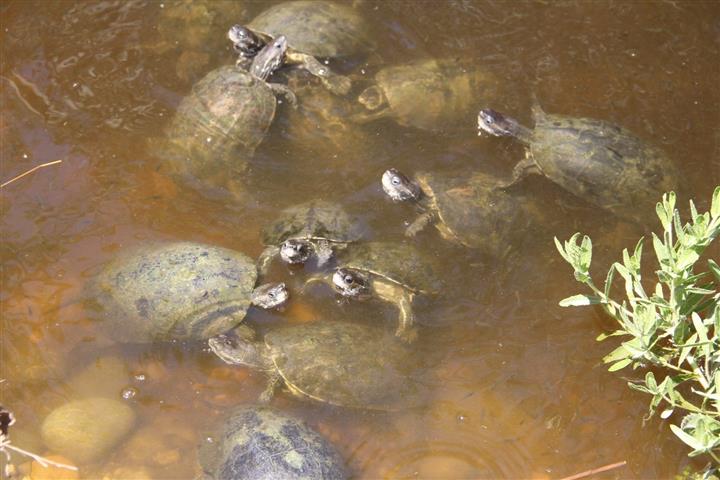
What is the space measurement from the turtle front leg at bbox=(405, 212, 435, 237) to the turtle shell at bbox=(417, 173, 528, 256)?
0.06 m

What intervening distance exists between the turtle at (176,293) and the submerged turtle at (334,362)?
7.1 inches

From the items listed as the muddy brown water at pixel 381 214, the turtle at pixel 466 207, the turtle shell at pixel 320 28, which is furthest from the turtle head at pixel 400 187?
the turtle shell at pixel 320 28

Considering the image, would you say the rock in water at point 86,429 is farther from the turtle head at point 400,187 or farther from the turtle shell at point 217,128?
the turtle head at point 400,187

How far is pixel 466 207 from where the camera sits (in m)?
5.05

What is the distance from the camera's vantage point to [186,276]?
4590 millimetres

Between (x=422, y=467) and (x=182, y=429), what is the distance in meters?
1.41

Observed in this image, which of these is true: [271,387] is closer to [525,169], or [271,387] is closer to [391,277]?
[391,277]

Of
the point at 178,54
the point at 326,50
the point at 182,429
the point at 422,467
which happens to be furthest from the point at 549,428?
the point at 178,54

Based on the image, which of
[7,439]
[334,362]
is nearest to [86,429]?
[7,439]

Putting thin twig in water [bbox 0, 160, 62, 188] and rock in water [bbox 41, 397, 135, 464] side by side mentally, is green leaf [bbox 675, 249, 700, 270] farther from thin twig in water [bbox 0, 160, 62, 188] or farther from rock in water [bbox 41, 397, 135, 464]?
thin twig in water [bbox 0, 160, 62, 188]

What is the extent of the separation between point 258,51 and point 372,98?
3.54ft

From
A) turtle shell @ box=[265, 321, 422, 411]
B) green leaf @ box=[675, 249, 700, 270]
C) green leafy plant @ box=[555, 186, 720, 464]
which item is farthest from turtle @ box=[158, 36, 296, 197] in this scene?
green leaf @ box=[675, 249, 700, 270]

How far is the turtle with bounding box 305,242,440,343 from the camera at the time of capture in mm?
4758

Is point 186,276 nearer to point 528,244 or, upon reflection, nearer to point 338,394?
point 338,394
